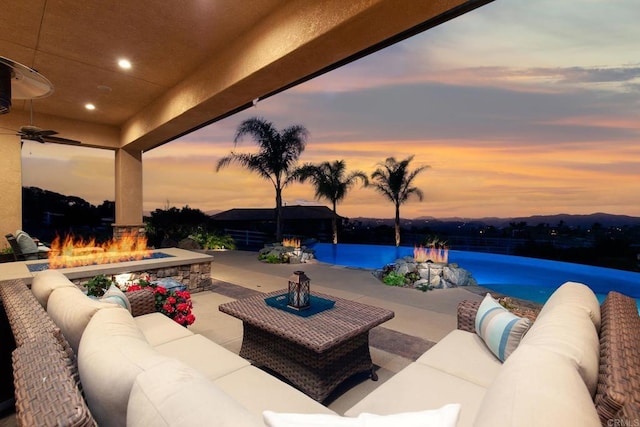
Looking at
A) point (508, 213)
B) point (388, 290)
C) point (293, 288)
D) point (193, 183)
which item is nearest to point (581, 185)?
point (508, 213)

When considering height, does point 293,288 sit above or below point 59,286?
below

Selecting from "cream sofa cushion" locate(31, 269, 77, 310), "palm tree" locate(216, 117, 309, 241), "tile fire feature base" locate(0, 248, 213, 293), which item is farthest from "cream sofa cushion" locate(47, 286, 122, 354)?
"palm tree" locate(216, 117, 309, 241)

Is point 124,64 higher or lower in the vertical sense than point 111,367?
higher

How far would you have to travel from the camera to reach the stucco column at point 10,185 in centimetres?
619

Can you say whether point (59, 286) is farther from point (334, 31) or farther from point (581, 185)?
point (581, 185)

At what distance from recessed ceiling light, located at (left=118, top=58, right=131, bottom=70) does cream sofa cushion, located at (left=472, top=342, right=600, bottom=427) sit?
532 cm

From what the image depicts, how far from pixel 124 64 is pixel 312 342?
4674 millimetres

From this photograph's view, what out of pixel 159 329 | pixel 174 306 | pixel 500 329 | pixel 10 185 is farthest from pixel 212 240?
pixel 500 329

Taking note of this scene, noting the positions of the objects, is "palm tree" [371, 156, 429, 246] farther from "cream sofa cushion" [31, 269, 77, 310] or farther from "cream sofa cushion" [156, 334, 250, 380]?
"cream sofa cushion" [31, 269, 77, 310]

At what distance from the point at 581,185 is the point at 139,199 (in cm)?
1269

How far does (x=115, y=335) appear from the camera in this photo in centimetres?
121

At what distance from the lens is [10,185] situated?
6242 mm

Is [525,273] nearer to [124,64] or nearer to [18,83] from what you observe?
[124,64]

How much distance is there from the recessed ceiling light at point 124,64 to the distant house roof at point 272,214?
13164 millimetres
